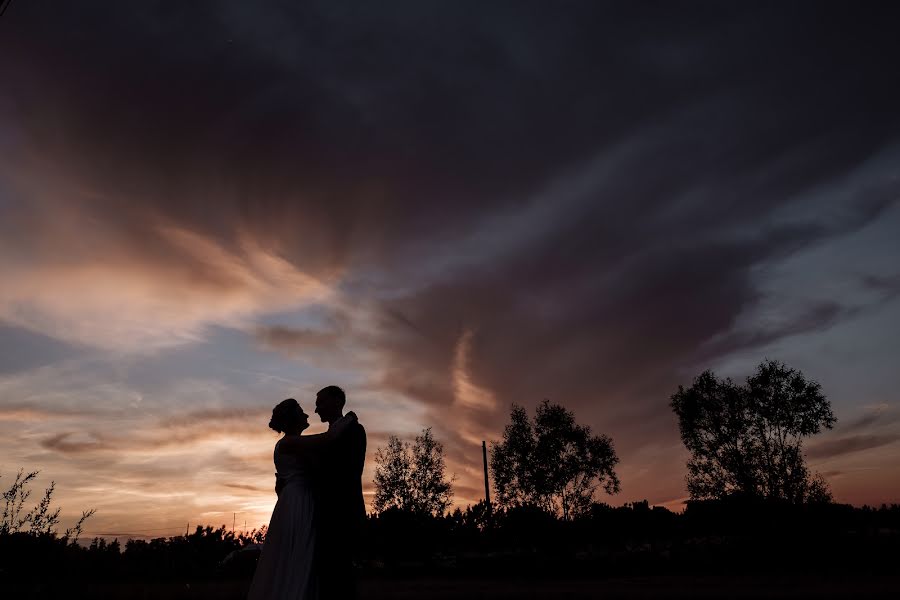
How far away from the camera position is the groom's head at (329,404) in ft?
18.4

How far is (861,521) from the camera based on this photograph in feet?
74.9

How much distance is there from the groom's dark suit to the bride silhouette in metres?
0.11

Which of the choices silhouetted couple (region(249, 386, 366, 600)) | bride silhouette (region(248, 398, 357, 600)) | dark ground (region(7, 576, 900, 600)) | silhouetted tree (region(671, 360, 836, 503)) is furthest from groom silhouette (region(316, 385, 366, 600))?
silhouetted tree (region(671, 360, 836, 503))

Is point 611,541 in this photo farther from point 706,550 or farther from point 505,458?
point 505,458

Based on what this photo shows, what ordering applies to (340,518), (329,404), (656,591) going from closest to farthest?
(340,518)
(329,404)
(656,591)

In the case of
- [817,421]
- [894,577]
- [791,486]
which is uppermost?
[817,421]

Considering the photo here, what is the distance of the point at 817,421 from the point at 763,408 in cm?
374

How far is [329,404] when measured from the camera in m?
5.62

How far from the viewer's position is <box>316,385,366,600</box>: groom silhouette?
5012 mm

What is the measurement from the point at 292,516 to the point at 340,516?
597 mm

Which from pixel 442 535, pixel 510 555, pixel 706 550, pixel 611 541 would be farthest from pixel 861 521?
pixel 442 535

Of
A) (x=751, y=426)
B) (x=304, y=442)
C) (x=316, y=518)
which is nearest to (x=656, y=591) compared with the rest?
(x=316, y=518)

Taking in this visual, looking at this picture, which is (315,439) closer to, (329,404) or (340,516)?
(329,404)

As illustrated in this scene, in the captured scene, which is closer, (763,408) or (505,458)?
(763,408)
